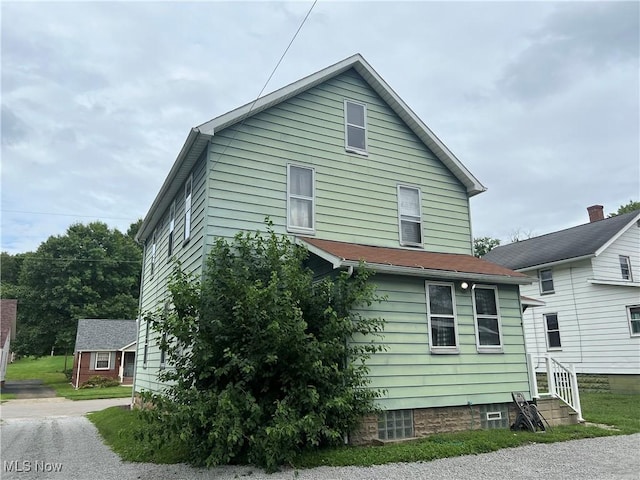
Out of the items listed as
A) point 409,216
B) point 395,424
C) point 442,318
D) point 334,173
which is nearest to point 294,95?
point 334,173

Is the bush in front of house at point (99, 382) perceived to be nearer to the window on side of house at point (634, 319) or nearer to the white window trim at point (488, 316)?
the white window trim at point (488, 316)

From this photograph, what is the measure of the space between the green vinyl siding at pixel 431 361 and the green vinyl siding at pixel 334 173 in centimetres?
217

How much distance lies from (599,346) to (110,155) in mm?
26733

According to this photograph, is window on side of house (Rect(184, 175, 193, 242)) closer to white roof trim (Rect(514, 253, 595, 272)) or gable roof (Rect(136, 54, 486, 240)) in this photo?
gable roof (Rect(136, 54, 486, 240))

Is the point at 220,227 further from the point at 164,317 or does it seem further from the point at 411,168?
the point at 411,168

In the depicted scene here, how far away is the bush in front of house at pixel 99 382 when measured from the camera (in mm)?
33344

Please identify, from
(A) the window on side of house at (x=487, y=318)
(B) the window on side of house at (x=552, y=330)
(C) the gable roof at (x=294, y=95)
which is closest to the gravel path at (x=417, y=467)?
(A) the window on side of house at (x=487, y=318)

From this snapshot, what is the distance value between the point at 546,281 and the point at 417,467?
53.7 ft

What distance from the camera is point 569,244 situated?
21.4 m

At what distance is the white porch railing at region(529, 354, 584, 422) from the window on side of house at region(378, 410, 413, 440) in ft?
11.6

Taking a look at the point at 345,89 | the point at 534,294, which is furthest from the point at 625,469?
the point at 534,294

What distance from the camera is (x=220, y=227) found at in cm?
1003

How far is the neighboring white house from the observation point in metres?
18.6

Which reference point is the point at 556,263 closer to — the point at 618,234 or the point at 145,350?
the point at 618,234
